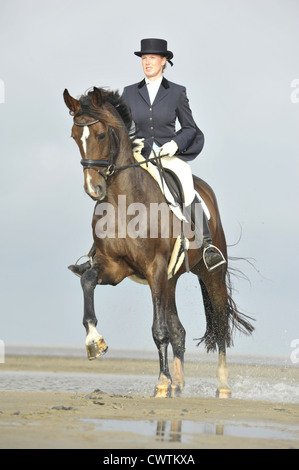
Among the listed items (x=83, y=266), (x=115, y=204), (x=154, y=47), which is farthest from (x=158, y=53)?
(x=83, y=266)

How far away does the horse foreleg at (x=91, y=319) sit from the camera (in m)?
9.16

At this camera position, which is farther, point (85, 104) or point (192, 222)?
point (192, 222)

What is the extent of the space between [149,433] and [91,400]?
7.99 feet

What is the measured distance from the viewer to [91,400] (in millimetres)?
8906

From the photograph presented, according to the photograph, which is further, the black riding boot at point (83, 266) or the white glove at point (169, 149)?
the white glove at point (169, 149)

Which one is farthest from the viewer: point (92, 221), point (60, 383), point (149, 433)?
point (60, 383)

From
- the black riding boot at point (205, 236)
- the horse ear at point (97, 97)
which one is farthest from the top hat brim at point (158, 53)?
the black riding boot at point (205, 236)

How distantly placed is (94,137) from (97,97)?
0.54 meters

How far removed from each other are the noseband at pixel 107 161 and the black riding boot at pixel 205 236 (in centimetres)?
154

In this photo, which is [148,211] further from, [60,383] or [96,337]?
[60,383]

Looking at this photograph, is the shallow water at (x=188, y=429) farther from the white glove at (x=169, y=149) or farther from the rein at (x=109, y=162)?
the white glove at (x=169, y=149)

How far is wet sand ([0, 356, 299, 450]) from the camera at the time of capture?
606 centimetres

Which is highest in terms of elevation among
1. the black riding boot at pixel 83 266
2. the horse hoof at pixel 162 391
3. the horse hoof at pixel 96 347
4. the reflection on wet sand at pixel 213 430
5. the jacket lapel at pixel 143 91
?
the jacket lapel at pixel 143 91

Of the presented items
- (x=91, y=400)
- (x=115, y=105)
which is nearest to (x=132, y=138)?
(x=115, y=105)
